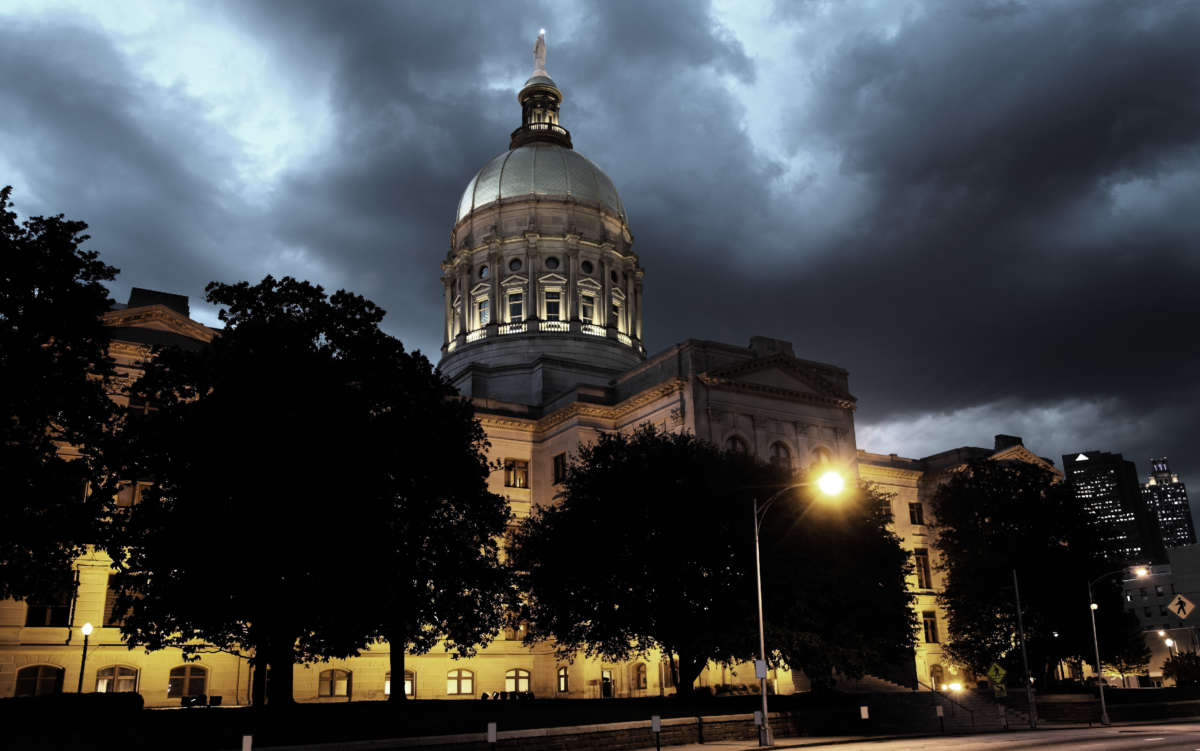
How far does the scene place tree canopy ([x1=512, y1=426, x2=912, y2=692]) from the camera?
143 ft

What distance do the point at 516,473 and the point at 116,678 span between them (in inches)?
1165

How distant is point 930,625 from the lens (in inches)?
3120

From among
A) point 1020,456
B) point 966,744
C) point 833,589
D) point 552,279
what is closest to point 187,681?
point 833,589

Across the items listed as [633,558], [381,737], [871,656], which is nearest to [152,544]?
[381,737]

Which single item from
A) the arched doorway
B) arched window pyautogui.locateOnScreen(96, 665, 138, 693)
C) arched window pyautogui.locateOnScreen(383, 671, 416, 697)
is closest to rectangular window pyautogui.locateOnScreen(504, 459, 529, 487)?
arched window pyautogui.locateOnScreen(383, 671, 416, 697)

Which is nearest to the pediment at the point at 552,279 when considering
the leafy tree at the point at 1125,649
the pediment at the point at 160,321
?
the pediment at the point at 160,321

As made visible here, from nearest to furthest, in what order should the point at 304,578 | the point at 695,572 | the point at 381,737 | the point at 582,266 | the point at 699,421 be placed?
1. the point at 381,737
2. the point at 304,578
3. the point at 695,572
4. the point at 699,421
5. the point at 582,266

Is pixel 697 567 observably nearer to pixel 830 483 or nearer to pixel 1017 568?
pixel 830 483

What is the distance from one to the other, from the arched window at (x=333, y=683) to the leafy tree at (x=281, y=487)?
70.3 feet

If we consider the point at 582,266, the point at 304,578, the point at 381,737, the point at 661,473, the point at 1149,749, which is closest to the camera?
the point at 1149,749

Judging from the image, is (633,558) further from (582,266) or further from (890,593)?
(582,266)

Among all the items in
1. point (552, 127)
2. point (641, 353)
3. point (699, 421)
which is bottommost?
point (699, 421)

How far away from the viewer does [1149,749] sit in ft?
91.2

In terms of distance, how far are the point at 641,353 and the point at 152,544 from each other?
6168 centimetres
